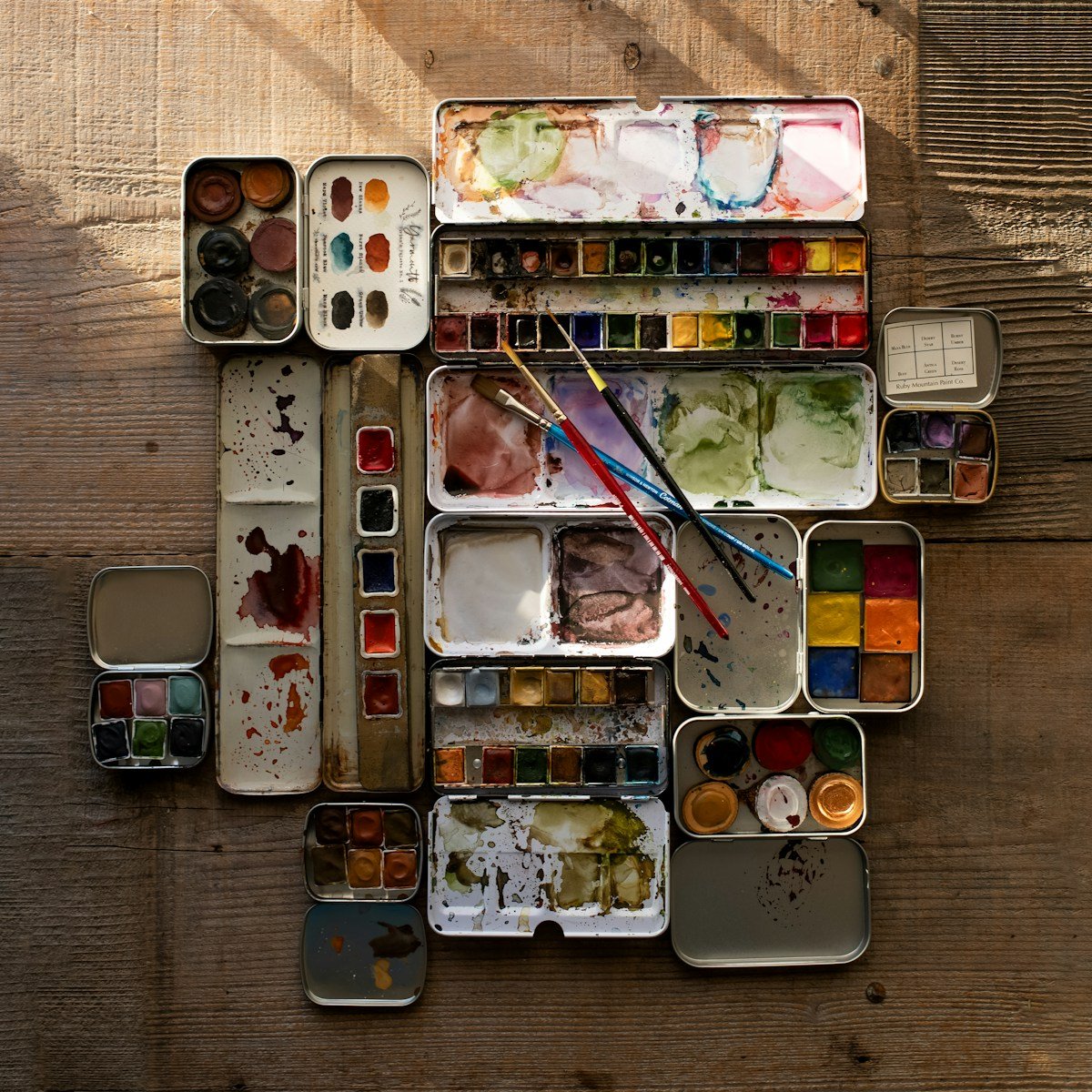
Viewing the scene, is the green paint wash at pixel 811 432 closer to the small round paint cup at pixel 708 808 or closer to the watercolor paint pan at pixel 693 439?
the watercolor paint pan at pixel 693 439

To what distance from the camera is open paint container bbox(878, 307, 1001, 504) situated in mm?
1470

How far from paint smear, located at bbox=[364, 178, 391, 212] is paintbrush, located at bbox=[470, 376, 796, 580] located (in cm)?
33

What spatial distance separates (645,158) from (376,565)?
795mm

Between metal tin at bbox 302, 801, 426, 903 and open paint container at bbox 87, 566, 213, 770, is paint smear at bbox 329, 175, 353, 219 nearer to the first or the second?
open paint container at bbox 87, 566, 213, 770

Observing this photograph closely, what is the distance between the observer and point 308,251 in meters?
1.47

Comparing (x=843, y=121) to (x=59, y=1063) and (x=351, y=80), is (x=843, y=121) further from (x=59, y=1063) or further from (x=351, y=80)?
(x=59, y=1063)

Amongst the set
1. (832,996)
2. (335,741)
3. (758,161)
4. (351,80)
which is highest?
(351,80)

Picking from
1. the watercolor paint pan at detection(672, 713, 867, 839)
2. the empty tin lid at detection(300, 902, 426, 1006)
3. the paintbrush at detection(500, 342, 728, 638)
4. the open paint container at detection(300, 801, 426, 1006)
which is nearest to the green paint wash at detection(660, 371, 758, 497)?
the paintbrush at detection(500, 342, 728, 638)

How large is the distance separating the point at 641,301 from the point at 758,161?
0.97 feet

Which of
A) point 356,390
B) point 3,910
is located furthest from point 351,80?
point 3,910

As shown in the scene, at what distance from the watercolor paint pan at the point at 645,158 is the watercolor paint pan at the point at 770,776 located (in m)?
0.84

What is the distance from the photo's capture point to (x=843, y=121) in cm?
146

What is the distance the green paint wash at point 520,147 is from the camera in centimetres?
146

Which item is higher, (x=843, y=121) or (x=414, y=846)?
(x=843, y=121)
